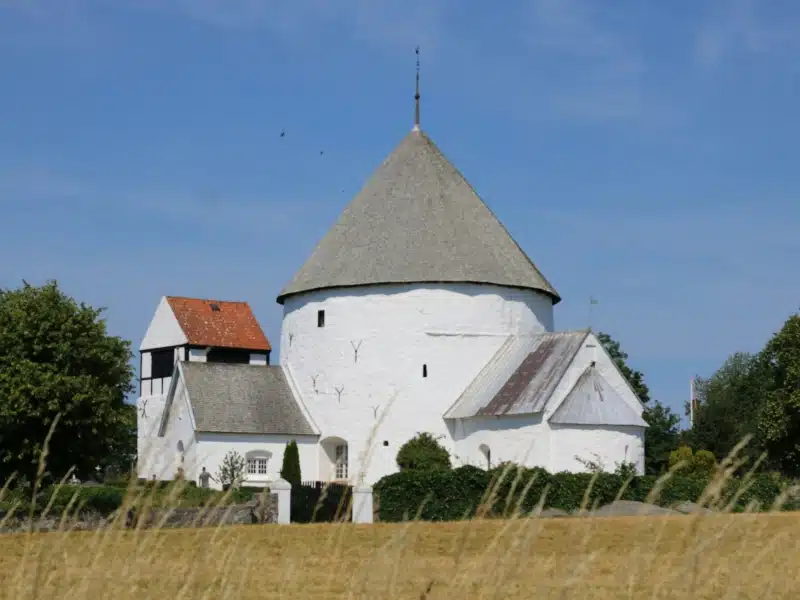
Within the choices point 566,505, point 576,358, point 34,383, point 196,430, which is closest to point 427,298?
point 576,358

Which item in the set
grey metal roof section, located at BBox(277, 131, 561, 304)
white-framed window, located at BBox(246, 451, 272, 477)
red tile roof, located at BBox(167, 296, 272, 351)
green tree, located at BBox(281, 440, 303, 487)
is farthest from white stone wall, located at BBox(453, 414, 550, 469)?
red tile roof, located at BBox(167, 296, 272, 351)

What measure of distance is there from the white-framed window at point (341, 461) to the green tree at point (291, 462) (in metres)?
1.57

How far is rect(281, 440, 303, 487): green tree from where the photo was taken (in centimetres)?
4297

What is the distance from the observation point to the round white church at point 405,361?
134ft

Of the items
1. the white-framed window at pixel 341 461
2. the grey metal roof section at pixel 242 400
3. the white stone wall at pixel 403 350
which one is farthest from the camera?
the white-framed window at pixel 341 461

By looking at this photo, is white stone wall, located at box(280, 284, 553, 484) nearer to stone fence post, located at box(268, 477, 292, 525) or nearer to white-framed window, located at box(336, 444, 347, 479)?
white-framed window, located at box(336, 444, 347, 479)

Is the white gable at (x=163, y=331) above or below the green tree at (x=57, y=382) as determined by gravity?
above

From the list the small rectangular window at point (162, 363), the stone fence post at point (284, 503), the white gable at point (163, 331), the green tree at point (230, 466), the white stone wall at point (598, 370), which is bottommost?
the stone fence post at point (284, 503)

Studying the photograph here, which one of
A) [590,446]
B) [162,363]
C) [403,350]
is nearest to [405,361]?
[403,350]

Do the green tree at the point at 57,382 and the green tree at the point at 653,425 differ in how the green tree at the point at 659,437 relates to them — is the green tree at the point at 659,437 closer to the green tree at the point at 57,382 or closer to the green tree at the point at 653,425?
the green tree at the point at 653,425

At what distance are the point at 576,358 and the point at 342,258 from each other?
9542 millimetres

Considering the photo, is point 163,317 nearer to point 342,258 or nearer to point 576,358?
point 342,258

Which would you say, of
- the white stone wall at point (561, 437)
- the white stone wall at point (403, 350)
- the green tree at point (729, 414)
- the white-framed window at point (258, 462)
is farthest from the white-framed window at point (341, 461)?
the green tree at point (729, 414)

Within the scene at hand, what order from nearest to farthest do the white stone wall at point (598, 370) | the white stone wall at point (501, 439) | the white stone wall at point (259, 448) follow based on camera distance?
the white stone wall at point (501, 439)
the white stone wall at point (598, 370)
the white stone wall at point (259, 448)
